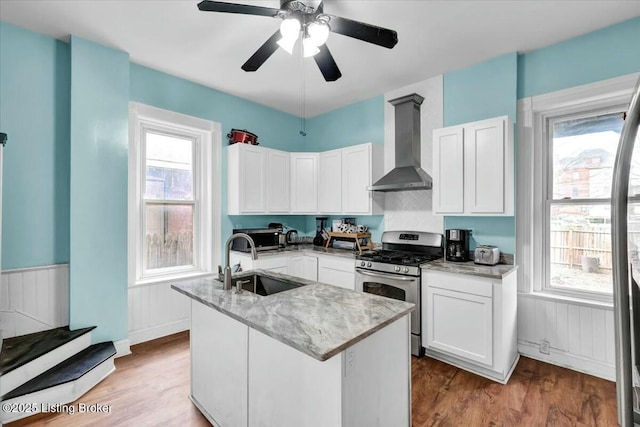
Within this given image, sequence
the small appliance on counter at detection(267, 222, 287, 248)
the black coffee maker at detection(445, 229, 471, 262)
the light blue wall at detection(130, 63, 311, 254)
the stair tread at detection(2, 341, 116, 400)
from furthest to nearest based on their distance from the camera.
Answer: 1. the small appliance on counter at detection(267, 222, 287, 248)
2. the light blue wall at detection(130, 63, 311, 254)
3. the black coffee maker at detection(445, 229, 471, 262)
4. the stair tread at detection(2, 341, 116, 400)

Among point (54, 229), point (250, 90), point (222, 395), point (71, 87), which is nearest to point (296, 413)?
point (222, 395)

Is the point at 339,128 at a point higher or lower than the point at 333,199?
higher

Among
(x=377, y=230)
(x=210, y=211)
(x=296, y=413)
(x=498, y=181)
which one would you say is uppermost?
(x=498, y=181)

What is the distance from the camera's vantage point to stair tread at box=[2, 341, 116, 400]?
81.3 inches

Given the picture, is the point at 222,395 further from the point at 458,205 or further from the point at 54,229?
the point at 458,205

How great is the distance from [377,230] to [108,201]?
3.07 metres

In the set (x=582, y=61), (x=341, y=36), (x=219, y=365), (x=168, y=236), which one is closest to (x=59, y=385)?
(x=219, y=365)

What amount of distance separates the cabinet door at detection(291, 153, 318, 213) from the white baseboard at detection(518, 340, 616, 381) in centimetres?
290

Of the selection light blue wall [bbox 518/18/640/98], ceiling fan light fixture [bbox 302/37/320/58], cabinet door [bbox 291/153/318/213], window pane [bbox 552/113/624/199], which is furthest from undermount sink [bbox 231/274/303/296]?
light blue wall [bbox 518/18/640/98]

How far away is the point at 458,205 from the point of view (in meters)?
2.96

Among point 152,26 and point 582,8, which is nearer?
point 582,8

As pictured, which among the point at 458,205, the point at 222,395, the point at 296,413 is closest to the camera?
the point at 296,413

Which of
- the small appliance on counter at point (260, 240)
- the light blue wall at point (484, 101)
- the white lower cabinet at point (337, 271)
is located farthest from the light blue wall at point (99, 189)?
the light blue wall at point (484, 101)

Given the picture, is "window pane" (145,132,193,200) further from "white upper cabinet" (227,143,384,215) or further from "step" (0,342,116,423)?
"step" (0,342,116,423)
